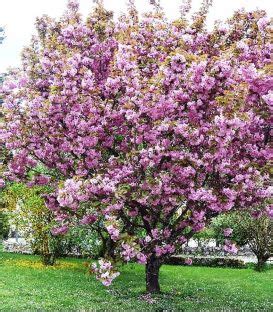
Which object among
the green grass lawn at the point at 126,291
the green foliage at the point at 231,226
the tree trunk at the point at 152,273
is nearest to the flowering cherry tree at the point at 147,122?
the tree trunk at the point at 152,273

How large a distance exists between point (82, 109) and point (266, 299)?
336 inches

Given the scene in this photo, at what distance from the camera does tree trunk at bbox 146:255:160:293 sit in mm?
14326

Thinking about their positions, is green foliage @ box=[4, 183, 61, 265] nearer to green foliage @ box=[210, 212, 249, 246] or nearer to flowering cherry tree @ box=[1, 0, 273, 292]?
flowering cherry tree @ box=[1, 0, 273, 292]

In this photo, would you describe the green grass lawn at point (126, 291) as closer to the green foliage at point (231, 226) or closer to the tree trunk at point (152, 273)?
the tree trunk at point (152, 273)

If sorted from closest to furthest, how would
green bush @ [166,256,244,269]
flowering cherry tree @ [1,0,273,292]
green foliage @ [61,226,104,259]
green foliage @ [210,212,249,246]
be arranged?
1. flowering cherry tree @ [1,0,273,292]
2. green foliage @ [61,226,104,259]
3. green foliage @ [210,212,249,246]
4. green bush @ [166,256,244,269]

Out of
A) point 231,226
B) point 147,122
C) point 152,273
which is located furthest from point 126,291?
point 231,226

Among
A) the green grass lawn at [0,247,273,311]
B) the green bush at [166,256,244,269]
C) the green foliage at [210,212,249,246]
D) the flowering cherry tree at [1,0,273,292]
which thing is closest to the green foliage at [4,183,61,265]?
the green grass lawn at [0,247,273,311]

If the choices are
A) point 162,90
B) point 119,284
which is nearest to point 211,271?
point 119,284

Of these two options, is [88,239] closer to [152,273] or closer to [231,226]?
[152,273]

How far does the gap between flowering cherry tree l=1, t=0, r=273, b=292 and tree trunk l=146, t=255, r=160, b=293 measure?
49 mm

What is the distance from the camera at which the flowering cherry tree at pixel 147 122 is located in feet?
35.5

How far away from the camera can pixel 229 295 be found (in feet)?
53.3

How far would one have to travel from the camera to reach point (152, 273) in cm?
1465

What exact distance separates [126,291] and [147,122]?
258 inches
